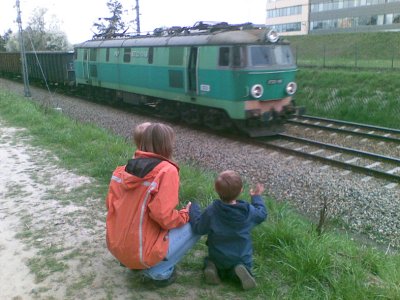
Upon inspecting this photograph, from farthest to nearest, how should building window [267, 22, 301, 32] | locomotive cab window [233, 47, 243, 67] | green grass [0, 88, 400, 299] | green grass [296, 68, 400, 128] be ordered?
building window [267, 22, 301, 32] → green grass [296, 68, 400, 128] → locomotive cab window [233, 47, 243, 67] → green grass [0, 88, 400, 299]

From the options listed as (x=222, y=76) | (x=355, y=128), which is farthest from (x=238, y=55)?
(x=355, y=128)

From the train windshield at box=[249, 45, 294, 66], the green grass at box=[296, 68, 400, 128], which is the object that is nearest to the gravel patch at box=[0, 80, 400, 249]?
the train windshield at box=[249, 45, 294, 66]

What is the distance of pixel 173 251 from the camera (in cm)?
338

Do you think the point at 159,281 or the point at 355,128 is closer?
the point at 159,281

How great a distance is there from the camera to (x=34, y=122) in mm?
11281

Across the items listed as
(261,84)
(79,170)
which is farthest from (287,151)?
(79,170)

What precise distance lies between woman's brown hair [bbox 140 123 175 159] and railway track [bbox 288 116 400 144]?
8.54 metres

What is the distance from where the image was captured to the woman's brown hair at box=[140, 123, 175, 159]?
10.8 ft

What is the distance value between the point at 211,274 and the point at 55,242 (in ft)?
5.88

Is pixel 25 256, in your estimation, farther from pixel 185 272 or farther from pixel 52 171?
pixel 52 171

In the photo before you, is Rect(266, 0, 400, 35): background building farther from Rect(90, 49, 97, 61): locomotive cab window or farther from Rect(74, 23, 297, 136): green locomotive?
Rect(74, 23, 297, 136): green locomotive

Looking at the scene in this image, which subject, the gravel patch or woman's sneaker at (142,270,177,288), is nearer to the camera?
woman's sneaker at (142,270,177,288)

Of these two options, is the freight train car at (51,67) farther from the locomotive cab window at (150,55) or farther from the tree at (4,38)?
the tree at (4,38)

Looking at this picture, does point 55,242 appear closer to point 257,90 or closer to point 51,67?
point 257,90
